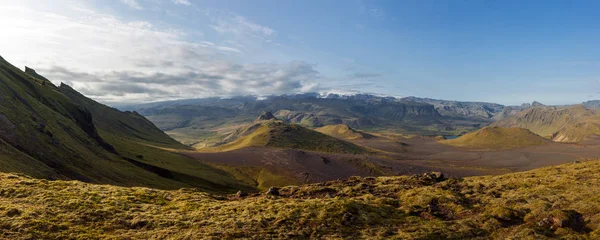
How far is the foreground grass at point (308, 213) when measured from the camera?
2480 centimetres

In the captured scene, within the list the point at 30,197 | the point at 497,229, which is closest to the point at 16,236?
the point at 30,197

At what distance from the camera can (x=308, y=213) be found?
29734mm

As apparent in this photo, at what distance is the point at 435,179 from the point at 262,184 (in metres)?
104

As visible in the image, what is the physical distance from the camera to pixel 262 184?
462ft

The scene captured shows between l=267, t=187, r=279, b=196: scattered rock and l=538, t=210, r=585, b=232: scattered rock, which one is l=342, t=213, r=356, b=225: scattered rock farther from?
l=538, t=210, r=585, b=232: scattered rock

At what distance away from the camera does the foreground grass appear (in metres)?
24.8

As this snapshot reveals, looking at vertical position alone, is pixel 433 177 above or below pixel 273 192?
above

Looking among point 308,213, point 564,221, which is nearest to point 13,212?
point 308,213

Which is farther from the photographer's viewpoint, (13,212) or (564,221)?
(564,221)

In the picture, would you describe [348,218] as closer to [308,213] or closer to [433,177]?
[308,213]

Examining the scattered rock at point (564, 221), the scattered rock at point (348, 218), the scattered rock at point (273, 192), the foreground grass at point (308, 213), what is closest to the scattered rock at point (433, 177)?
the foreground grass at point (308, 213)

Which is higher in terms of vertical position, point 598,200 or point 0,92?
point 0,92

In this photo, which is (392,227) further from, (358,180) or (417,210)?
(358,180)

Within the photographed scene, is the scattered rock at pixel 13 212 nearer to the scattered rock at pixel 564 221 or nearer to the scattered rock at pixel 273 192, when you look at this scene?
the scattered rock at pixel 273 192
